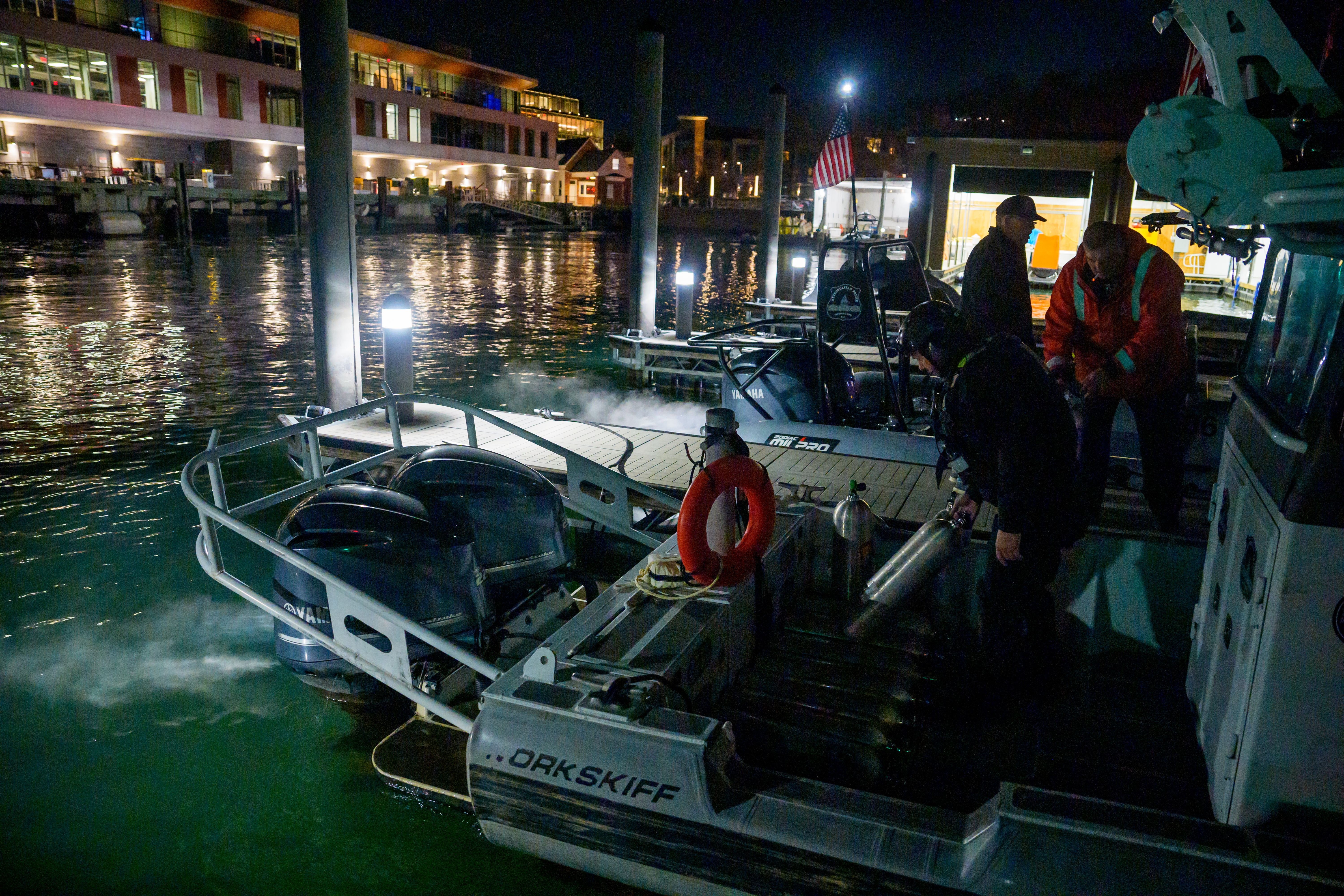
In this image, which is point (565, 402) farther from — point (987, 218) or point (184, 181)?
point (184, 181)

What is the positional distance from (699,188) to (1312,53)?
334ft

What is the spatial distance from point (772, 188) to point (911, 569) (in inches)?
666

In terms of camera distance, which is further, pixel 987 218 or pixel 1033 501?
pixel 987 218

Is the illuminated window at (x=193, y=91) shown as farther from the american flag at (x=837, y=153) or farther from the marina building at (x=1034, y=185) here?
the american flag at (x=837, y=153)

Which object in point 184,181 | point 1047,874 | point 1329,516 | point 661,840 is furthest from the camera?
point 184,181

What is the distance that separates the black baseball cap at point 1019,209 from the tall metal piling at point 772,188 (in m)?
14.1

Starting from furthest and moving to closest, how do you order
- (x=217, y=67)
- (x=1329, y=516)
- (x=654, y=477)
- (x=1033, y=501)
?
(x=217, y=67)
(x=654, y=477)
(x=1033, y=501)
(x=1329, y=516)

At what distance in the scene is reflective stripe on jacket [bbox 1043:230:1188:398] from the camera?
5066mm

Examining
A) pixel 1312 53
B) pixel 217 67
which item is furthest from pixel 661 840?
pixel 217 67

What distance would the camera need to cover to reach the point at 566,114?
117m

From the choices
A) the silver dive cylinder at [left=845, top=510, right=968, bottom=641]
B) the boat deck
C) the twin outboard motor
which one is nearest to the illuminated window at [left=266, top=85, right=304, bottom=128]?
the twin outboard motor

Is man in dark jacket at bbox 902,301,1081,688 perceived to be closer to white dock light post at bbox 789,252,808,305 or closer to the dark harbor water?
the dark harbor water

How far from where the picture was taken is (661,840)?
9.78ft

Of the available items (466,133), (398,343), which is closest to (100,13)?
(466,133)
